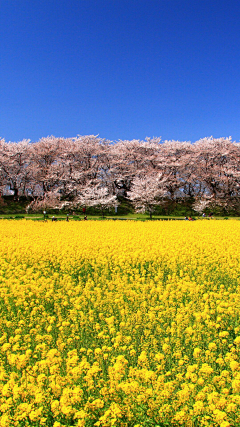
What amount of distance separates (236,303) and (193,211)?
49.6m

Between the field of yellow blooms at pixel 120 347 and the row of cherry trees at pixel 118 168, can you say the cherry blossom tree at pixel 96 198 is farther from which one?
the field of yellow blooms at pixel 120 347

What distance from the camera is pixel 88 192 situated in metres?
52.2

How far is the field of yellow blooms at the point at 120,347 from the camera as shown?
3.03 m

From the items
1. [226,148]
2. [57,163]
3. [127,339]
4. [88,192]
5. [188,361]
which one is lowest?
[188,361]

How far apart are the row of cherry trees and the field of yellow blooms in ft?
147

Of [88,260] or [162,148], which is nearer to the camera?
[88,260]

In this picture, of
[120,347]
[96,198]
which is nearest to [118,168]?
[96,198]

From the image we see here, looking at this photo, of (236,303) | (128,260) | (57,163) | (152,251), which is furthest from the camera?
(57,163)

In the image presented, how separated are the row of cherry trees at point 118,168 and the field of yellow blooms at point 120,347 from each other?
44789 mm

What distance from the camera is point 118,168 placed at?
2527 inches

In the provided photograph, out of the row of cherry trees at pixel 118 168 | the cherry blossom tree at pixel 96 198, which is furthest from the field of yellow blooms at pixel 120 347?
the row of cherry trees at pixel 118 168

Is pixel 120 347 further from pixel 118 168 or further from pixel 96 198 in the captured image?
pixel 118 168

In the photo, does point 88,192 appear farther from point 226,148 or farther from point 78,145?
point 226,148

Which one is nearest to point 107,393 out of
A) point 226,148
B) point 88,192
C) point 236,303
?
point 236,303
